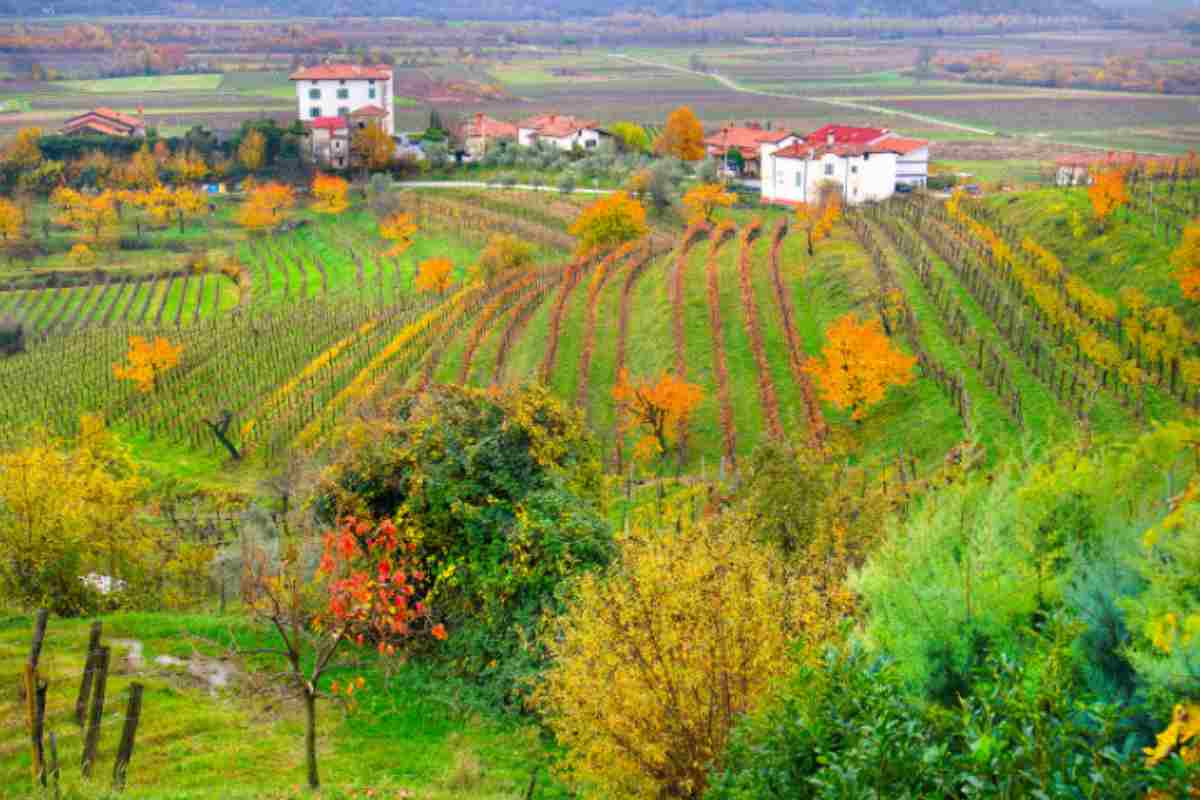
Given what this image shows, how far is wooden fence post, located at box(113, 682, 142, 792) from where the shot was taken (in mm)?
16250

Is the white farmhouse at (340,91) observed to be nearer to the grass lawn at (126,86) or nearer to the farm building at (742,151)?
the farm building at (742,151)

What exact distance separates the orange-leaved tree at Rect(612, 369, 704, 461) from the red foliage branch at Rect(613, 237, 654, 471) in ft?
2.71

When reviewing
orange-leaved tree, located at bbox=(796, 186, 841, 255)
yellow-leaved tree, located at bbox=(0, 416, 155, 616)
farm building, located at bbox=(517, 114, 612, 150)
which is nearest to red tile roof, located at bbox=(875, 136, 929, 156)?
orange-leaved tree, located at bbox=(796, 186, 841, 255)

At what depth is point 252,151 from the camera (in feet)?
394

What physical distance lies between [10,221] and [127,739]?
313 feet

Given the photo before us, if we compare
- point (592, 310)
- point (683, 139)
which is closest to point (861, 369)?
point (592, 310)

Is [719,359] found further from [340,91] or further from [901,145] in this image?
[340,91]

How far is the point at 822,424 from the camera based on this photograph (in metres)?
43.2

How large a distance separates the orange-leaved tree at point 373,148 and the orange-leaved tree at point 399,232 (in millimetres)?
23478

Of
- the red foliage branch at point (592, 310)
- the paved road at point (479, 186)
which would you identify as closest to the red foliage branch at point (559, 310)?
the red foliage branch at point (592, 310)

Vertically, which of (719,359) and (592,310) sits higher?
(592,310)

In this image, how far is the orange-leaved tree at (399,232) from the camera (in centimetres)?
9088

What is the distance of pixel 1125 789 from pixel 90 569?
80.5 ft

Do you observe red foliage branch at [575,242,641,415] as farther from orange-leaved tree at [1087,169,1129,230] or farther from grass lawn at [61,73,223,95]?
grass lawn at [61,73,223,95]
